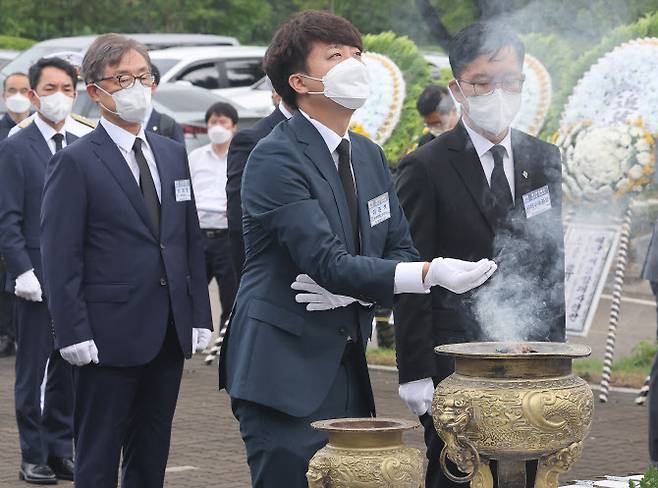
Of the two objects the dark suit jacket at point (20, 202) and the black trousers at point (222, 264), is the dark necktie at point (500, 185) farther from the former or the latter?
the black trousers at point (222, 264)

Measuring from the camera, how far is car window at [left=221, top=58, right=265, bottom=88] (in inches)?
880

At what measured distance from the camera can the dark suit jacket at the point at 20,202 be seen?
7.71 meters

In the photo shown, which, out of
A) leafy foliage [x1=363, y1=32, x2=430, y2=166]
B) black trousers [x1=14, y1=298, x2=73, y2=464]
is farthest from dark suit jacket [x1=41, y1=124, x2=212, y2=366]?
leafy foliage [x1=363, y1=32, x2=430, y2=166]

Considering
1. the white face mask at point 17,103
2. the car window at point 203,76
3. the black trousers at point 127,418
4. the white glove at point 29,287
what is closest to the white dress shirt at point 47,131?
the white glove at point 29,287

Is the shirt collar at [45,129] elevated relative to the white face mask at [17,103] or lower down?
lower down

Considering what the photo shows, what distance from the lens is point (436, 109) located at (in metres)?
11.6

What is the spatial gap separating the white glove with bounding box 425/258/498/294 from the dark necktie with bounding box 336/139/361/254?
40cm

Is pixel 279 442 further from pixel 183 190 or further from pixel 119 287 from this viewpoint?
pixel 183 190

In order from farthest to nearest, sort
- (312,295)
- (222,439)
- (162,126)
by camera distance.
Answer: (162,126), (222,439), (312,295)

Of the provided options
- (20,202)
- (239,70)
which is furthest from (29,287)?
(239,70)

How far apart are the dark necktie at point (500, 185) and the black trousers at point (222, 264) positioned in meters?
6.09

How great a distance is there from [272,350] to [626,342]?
8019 mm

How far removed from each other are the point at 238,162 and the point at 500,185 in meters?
2.62

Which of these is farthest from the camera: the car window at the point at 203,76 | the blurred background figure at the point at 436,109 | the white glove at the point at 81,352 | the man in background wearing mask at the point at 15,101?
the car window at the point at 203,76
